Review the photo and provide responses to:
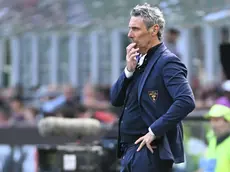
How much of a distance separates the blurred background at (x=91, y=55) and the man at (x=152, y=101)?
369 cm

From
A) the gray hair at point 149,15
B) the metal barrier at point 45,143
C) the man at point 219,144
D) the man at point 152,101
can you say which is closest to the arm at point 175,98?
the man at point 152,101

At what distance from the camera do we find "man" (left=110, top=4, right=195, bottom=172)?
5855 millimetres

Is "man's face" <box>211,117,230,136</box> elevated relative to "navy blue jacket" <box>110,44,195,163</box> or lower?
lower

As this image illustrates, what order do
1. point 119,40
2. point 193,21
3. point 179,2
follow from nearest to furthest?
point 179,2
point 193,21
point 119,40

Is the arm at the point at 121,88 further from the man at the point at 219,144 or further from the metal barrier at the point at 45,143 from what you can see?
the metal barrier at the point at 45,143

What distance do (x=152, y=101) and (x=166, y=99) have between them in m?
0.11

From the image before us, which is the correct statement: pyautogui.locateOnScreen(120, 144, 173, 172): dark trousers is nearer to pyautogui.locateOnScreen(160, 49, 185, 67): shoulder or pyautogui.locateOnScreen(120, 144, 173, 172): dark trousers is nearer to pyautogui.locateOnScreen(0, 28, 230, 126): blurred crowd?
pyautogui.locateOnScreen(160, 49, 185, 67): shoulder

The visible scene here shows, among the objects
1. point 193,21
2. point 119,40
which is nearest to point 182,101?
point 193,21

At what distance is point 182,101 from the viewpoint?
581cm

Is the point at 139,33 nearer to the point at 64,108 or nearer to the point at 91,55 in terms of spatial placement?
the point at 64,108

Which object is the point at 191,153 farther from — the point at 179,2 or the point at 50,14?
the point at 50,14

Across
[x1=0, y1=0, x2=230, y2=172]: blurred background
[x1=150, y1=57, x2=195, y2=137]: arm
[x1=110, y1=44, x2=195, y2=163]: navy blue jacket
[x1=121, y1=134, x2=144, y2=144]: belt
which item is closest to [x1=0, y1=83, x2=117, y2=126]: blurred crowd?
[x1=0, y1=0, x2=230, y2=172]: blurred background

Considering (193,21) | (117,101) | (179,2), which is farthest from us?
(193,21)

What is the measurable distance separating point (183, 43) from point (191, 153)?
13.0 metres
